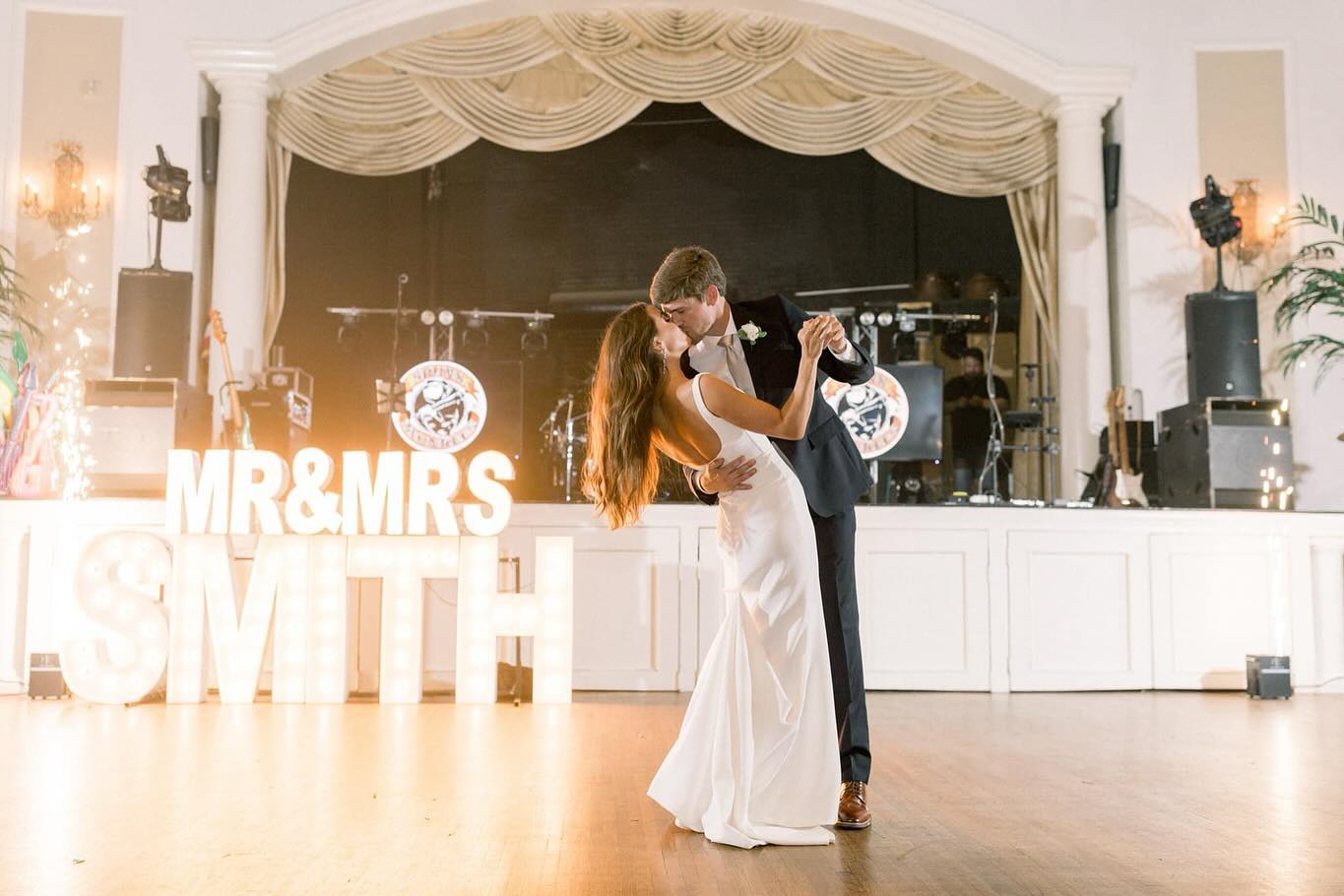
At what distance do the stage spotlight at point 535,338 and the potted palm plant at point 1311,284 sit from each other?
521 centimetres

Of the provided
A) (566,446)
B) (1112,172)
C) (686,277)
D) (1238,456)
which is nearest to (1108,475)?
(1238,456)

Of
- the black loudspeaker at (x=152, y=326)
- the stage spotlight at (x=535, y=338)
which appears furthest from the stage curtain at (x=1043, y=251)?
the black loudspeaker at (x=152, y=326)

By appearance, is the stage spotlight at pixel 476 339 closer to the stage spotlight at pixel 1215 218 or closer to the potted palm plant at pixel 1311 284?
the stage spotlight at pixel 1215 218

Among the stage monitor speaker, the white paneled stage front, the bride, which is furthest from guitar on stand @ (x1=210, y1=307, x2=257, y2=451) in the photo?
the bride

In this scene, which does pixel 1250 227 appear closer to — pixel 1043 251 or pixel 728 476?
pixel 1043 251

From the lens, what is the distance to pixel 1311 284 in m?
7.47

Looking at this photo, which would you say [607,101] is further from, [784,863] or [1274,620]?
[784,863]

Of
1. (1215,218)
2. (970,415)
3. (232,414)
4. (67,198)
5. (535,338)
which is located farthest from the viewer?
(535,338)

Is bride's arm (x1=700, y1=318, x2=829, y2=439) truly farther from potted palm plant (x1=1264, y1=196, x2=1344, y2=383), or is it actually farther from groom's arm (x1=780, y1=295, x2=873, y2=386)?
potted palm plant (x1=1264, y1=196, x2=1344, y2=383)

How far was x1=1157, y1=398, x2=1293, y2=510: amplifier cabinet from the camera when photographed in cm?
678

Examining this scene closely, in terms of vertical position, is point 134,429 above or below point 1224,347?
below

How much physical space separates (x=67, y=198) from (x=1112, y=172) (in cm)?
675

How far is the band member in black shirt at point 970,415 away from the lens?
9.55 meters

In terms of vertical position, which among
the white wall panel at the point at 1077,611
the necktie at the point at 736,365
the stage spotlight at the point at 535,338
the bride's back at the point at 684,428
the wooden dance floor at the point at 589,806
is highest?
the stage spotlight at the point at 535,338
